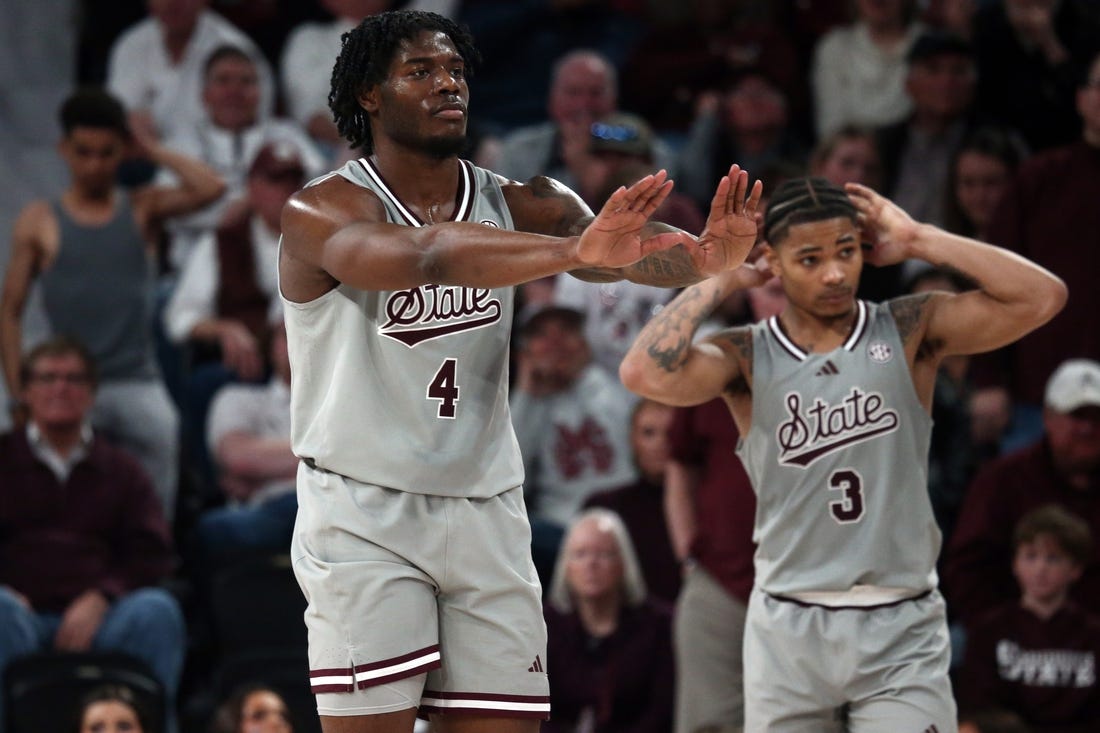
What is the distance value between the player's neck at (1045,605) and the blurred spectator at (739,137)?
302 cm

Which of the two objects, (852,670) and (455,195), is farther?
(852,670)

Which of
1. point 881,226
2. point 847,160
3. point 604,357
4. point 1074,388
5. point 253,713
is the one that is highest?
point 847,160

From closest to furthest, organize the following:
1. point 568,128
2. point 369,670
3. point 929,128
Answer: point 369,670, point 929,128, point 568,128

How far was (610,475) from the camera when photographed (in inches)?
321

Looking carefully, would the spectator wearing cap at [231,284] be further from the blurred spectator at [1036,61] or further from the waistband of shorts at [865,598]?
the waistband of shorts at [865,598]

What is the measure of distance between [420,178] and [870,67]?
588 cm

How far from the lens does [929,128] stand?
29.6 feet

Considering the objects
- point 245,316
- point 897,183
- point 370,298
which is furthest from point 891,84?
point 370,298

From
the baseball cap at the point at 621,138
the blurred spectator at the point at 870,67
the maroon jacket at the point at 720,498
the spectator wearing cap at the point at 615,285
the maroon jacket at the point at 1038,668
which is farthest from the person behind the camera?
the blurred spectator at the point at 870,67

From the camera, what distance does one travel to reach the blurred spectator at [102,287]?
8.27 m

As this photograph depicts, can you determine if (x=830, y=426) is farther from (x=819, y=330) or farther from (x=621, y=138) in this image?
(x=621, y=138)

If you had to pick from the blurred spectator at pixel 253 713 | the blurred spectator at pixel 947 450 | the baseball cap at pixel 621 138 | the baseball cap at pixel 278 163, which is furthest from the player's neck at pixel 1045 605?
the baseball cap at pixel 278 163

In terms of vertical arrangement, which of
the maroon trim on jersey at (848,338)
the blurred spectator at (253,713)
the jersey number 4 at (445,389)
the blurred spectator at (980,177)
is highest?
the blurred spectator at (980,177)

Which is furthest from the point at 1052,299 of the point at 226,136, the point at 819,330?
the point at 226,136
